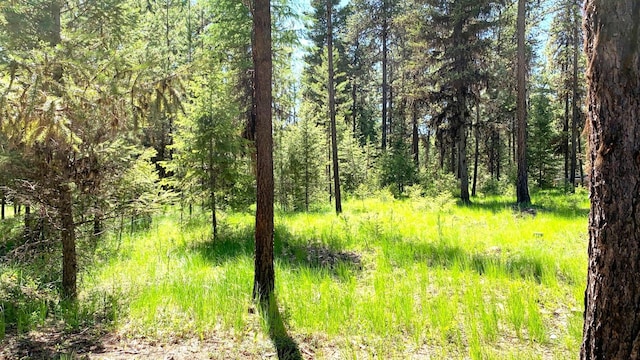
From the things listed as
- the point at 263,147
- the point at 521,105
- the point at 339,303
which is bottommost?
the point at 339,303

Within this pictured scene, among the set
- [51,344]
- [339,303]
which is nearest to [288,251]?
[339,303]

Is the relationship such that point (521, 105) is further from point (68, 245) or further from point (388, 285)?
point (68, 245)

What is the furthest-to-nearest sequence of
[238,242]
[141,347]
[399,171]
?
[399,171] < [238,242] < [141,347]

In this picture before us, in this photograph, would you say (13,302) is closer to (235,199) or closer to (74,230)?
(74,230)

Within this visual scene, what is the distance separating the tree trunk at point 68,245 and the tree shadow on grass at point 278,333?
118 inches

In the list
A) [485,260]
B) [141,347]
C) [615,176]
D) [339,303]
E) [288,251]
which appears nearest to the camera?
[615,176]

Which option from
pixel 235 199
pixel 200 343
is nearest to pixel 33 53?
pixel 200 343

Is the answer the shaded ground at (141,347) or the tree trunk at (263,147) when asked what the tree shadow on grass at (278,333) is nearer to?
the shaded ground at (141,347)

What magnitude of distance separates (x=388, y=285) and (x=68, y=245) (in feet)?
15.9

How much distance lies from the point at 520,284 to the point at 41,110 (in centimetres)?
651

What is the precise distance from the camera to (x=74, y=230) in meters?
5.49

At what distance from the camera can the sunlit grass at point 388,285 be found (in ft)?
13.3

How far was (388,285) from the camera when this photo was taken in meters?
5.43

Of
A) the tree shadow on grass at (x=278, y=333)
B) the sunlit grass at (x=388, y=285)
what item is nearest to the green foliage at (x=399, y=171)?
the sunlit grass at (x=388, y=285)
